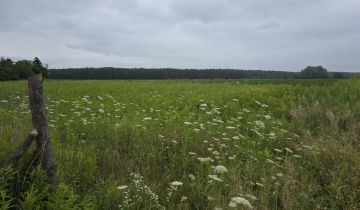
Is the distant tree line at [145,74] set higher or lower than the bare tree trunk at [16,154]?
lower

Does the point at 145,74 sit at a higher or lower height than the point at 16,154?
lower

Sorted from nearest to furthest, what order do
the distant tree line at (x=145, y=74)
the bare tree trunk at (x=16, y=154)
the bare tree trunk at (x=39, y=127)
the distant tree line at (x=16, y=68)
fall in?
the bare tree trunk at (x=16, y=154), the bare tree trunk at (x=39, y=127), the distant tree line at (x=16, y=68), the distant tree line at (x=145, y=74)

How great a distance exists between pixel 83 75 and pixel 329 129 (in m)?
105

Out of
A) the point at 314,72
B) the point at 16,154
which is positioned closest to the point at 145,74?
the point at 314,72

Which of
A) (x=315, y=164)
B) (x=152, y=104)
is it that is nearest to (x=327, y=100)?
(x=152, y=104)

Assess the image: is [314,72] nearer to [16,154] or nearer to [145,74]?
[145,74]

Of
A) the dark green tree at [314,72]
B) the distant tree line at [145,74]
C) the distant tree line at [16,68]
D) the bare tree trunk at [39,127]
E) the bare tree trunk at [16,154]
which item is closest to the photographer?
the bare tree trunk at [16,154]

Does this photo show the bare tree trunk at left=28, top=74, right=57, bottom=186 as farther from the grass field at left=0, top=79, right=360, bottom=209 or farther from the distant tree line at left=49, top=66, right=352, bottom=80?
the distant tree line at left=49, top=66, right=352, bottom=80

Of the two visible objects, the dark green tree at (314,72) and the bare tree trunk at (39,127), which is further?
the dark green tree at (314,72)

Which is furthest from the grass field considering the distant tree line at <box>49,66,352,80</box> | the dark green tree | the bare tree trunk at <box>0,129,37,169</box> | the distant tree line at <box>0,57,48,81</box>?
the distant tree line at <box>49,66,352,80</box>

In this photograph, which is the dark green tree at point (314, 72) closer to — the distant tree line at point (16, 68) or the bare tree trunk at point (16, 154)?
the distant tree line at point (16, 68)

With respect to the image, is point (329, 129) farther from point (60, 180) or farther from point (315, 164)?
point (60, 180)

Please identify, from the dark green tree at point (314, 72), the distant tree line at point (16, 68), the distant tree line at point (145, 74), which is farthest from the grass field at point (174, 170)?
the distant tree line at point (145, 74)

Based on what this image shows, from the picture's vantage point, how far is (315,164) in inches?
267
